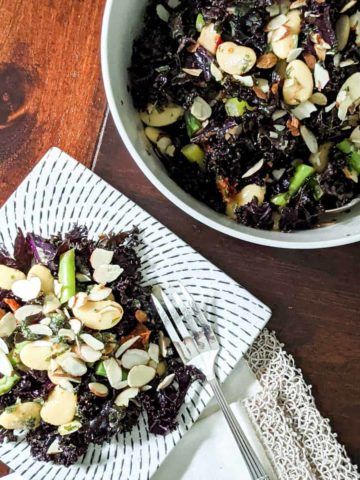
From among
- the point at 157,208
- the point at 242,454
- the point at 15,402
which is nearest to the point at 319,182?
the point at 157,208

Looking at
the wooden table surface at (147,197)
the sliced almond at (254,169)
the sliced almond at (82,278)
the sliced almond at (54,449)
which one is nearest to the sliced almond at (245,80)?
the sliced almond at (254,169)

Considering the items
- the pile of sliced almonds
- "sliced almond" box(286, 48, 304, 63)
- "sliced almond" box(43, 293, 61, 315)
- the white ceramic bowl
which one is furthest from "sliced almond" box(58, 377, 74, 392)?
"sliced almond" box(286, 48, 304, 63)

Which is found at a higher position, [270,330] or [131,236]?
[131,236]

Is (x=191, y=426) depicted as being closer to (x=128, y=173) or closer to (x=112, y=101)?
(x=128, y=173)

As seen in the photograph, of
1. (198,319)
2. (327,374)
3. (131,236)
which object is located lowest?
(327,374)

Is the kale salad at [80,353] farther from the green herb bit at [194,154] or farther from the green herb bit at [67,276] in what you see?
the green herb bit at [194,154]

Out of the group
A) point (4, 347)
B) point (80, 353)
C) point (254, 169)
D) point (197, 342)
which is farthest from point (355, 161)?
point (4, 347)
